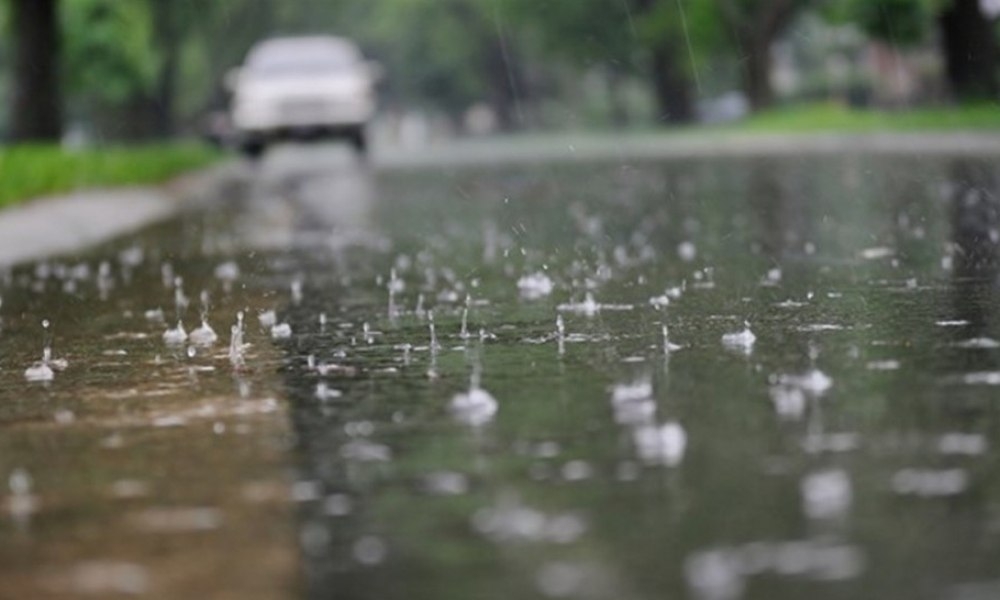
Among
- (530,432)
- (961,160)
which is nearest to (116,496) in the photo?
(530,432)

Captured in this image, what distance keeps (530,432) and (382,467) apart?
0.64 metres

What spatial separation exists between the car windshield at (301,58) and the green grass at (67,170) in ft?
25.9

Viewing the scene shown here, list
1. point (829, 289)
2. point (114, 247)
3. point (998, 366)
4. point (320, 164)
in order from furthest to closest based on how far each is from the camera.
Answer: point (320, 164) → point (114, 247) → point (829, 289) → point (998, 366)

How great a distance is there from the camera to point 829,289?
12.2 meters

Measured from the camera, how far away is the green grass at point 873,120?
121 feet

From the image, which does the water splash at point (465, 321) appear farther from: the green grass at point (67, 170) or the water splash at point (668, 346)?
the green grass at point (67, 170)

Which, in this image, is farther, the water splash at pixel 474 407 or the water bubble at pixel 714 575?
the water splash at pixel 474 407

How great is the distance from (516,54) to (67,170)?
75.5 m

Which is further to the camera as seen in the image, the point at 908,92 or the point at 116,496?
the point at 908,92

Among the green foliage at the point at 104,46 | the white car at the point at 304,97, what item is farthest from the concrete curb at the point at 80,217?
the green foliage at the point at 104,46

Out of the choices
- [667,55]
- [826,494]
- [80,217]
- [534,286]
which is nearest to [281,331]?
[534,286]

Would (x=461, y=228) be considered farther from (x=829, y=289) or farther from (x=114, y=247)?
(x=829, y=289)

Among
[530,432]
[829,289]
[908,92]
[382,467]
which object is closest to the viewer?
[382,467]

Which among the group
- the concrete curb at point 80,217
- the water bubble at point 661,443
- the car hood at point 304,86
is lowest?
the water bubble at point 661,443
